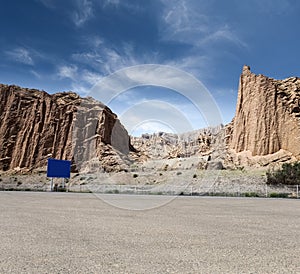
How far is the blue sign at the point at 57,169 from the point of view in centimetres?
4397

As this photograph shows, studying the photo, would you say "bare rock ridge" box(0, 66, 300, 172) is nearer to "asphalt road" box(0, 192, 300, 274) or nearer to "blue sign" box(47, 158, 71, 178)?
"blue sign" box(47, 158, 71, 178)

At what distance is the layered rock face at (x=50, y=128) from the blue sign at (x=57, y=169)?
23.1 meters

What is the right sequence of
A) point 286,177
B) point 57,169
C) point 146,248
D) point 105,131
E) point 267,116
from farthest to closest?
point 105,131 → point 267,116 → point 57,169 → point 286,177 → point 146,248

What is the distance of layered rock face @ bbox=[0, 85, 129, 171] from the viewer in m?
→ 72.4

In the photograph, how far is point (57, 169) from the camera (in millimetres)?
44875

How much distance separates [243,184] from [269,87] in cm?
3363

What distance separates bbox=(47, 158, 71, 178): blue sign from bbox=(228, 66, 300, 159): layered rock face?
38856 mm

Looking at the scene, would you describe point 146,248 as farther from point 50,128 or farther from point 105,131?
point 50,128

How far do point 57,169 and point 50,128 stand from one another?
34.8 m

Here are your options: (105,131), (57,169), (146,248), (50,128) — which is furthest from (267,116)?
(146,248)

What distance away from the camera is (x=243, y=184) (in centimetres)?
3959

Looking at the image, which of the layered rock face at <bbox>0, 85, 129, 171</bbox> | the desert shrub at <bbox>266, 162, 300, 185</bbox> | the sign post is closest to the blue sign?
the sign post

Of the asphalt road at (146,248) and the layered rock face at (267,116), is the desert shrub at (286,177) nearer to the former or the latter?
the layered rock face at (267,116)

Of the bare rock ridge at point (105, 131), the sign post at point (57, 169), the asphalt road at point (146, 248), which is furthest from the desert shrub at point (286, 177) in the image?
the sign post at point (57, 169)
